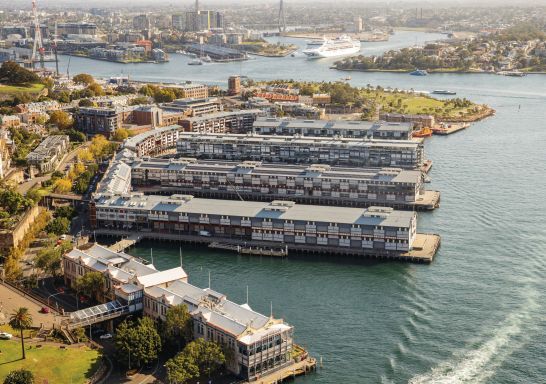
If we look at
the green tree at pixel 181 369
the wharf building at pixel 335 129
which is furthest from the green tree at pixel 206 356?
the wharf building at pixel 335 129

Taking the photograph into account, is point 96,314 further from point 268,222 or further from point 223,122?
point 223,122

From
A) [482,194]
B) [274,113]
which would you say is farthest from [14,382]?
[274,113]

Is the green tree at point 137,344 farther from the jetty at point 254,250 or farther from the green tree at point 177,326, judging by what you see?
the jetty at point 254,250

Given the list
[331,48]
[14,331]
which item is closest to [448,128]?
[14,331]

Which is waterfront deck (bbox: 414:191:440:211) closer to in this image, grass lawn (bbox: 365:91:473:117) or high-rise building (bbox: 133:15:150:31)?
grass lawn (bbox: 365:91:473:117)

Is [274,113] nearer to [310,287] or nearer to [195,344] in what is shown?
[310,287]

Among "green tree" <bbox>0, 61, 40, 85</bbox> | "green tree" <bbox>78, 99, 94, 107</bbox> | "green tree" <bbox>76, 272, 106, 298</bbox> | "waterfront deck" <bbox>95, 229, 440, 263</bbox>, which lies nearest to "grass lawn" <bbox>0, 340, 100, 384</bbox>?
"green tree" <bbox>76, 272, 106, 298</bbox>
